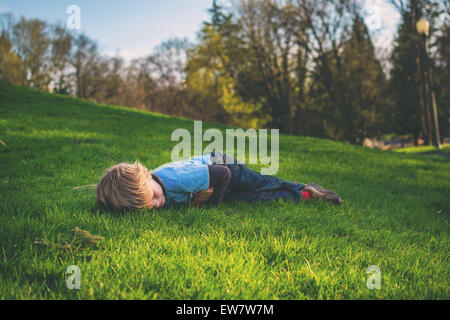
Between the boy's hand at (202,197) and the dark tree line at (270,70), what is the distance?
46.4ft

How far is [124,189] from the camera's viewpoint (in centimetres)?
269

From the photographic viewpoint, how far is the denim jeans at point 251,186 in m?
3.54

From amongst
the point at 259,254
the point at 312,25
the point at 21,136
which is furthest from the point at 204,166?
the point at 312,25

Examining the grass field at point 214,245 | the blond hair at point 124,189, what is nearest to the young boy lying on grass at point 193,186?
the blond hair at point 124,189

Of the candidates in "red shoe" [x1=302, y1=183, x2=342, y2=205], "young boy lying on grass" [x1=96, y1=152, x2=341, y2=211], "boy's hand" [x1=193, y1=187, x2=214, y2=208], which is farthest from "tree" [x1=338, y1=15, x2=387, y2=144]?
"boy's hand" [x1=193, y1=187, x2=214, y2=208]

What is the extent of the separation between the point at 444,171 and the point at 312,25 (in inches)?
650

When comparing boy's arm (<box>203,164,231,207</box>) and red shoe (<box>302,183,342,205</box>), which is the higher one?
boy's arm (<box>203,164,231,207</box>)

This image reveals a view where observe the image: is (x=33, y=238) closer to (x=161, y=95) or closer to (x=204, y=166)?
(x=204, y=166)

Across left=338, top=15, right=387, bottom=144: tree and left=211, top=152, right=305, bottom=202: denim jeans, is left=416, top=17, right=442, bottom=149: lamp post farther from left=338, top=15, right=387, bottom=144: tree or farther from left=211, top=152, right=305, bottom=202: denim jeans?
left=211, top=152, right=305, bottom=202: denim jeans

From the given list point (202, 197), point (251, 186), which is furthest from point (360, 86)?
point (202, 197)

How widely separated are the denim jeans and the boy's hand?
394 mm

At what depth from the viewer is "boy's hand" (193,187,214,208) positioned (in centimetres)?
314

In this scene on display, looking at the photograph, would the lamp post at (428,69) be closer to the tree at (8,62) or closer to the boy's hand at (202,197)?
the boy's hand at (202,197)

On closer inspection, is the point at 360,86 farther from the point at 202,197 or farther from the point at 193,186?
the point at 193,186
